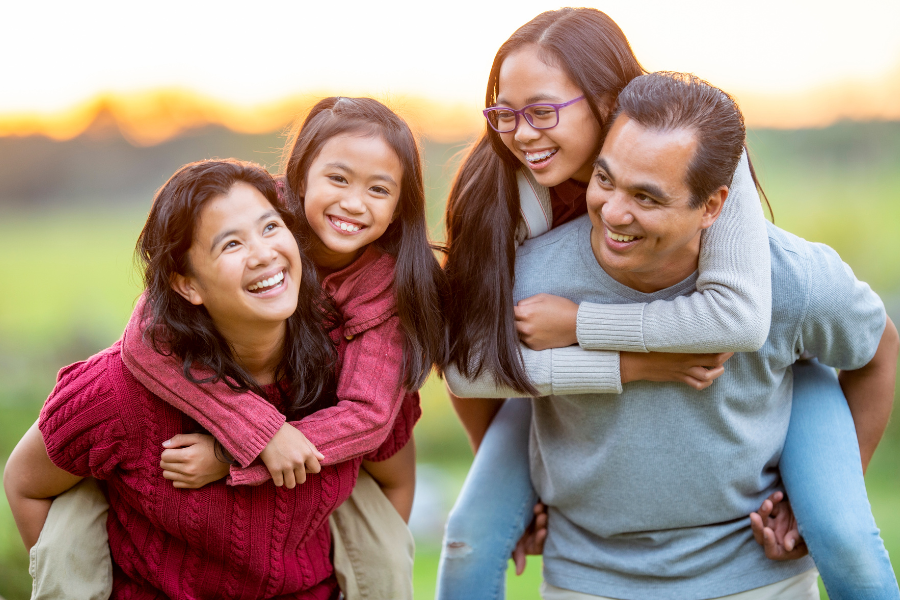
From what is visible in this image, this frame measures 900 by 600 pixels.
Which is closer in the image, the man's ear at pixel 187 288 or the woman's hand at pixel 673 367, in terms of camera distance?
the man's ear at pixel 187 288

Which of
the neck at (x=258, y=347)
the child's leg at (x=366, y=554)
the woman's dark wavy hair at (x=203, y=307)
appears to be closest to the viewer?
the woman's dark wavy hair at (x=203, y=307)

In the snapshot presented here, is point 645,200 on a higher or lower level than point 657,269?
higher

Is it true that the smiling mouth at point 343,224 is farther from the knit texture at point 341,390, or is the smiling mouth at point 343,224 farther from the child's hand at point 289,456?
the child's hand at point 289,456

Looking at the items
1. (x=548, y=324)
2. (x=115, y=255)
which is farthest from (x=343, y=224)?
(x=115, y=255)

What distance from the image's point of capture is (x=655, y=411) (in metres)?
1.89

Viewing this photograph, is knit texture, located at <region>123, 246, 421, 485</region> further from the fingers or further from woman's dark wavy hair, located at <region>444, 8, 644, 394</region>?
woman's dark wavy hair, located at <region>444, 8, 644, 394</region>

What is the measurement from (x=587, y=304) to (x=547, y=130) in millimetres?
418

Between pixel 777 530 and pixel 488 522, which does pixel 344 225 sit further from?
pixel 777 530

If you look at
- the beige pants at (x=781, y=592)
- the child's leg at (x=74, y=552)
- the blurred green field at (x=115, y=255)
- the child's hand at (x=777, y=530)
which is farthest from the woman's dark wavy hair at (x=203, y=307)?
the blurred green field at (x=115, y=255)

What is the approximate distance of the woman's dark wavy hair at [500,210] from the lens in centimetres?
178

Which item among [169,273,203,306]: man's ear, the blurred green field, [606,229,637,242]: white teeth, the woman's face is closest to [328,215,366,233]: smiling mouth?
the woman's face

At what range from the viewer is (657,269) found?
5.90ft

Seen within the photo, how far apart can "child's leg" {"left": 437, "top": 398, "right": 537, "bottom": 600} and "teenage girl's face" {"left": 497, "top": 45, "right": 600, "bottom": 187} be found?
2.69 ft

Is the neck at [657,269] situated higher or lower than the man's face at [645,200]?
lower
